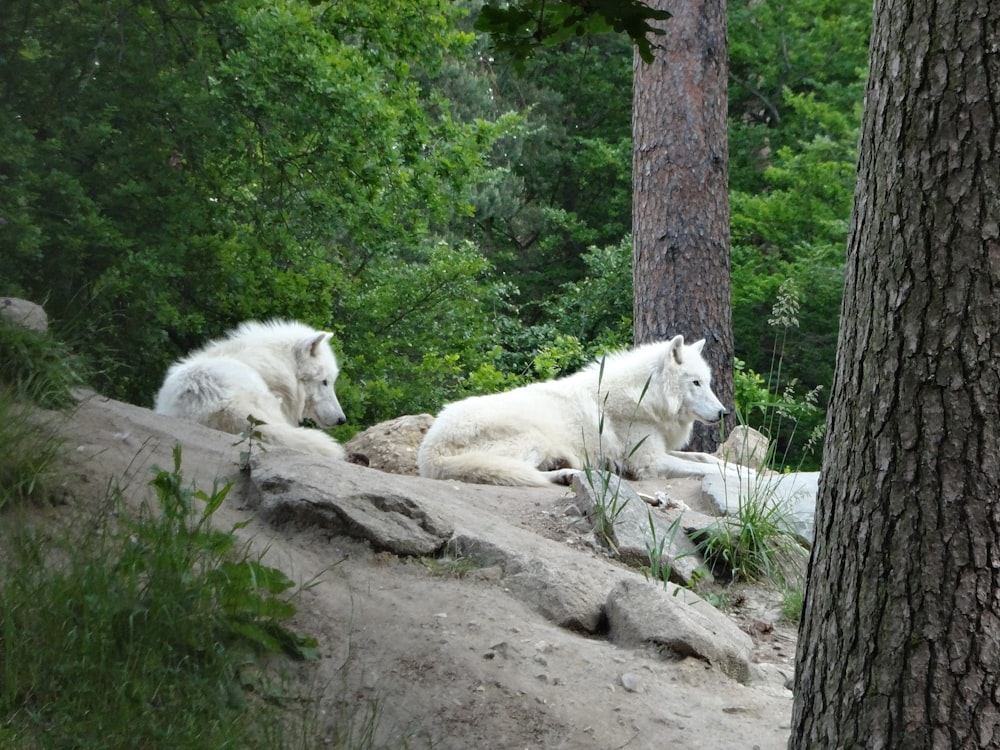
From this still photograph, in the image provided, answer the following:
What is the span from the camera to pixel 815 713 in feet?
9.29

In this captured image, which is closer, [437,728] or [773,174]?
[437,728]

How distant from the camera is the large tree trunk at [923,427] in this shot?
8.50 ft

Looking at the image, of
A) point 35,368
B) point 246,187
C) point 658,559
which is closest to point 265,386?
point 35,368

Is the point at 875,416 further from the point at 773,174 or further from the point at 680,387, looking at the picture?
the point at 773,174

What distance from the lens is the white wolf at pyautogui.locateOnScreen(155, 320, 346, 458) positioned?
24.1ft

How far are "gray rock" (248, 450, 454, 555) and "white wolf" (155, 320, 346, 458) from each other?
4.03ft

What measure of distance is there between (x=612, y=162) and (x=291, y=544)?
1900cm

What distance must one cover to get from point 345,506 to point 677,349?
5.02m


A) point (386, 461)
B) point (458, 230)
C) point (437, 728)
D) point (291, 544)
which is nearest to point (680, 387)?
point (386, 461)

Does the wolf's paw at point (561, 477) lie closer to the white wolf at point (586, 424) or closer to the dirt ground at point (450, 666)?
the white wolf at point (586, 424)

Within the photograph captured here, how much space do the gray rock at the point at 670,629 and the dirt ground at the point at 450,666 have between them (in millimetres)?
70

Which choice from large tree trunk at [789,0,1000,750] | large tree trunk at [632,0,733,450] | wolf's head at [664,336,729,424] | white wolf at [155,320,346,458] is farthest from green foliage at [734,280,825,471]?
white wolf at [155,320,346,458]

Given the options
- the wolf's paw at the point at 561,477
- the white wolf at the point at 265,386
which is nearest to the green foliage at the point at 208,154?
the white wolf at the point at 265,386

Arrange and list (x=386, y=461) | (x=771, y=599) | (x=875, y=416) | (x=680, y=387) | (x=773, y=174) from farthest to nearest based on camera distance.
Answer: (x=773, y=174), (x=680, y=387), (x=386, y=461), (x=771, y=599), (x=875, y=416)
